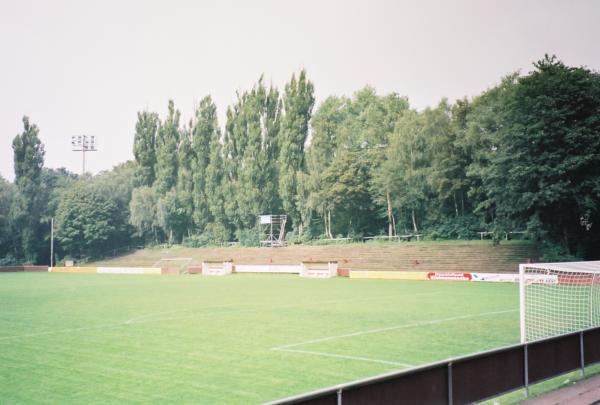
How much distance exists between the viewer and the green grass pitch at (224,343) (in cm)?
1067

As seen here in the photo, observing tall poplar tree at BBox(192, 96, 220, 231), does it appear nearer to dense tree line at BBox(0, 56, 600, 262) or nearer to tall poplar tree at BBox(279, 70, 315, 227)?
dense tree line at BBox(0, 56, 600, 262)

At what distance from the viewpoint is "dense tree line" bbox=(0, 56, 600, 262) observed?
41.6 metres

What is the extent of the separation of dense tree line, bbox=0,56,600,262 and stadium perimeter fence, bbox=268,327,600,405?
32685 mm

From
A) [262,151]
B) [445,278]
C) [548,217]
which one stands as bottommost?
[445,278]

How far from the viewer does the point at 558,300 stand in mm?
19781

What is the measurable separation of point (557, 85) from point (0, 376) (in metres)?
40.5

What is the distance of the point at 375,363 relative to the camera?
12.6 m

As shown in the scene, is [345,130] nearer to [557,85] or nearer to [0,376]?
[557,85]

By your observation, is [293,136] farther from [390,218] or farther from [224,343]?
[224,343]

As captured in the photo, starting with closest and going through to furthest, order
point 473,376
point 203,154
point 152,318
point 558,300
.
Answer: point 473,376
point 558,300
point 152,318
point 203,154

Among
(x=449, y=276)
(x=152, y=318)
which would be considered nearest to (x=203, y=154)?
(x=449, y=276)

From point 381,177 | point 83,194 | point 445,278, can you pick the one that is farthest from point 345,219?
point 83,194

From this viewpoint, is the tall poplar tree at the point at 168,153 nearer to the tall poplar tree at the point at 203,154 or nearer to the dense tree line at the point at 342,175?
the dense tree line at the point at 342,175

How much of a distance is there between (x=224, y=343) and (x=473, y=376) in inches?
348
